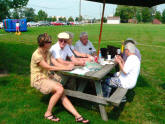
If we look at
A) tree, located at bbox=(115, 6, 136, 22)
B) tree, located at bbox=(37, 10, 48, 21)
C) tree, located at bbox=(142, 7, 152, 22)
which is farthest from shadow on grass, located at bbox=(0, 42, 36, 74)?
tree, located at bbox=(115, 6, 136, 22)

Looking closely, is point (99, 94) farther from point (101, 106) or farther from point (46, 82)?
point (46, 82)

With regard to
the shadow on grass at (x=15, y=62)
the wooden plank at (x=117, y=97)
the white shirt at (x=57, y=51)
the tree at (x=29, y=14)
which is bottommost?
the shadow on grass at (x=15, y=62)

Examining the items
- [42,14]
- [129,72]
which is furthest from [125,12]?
[129,72]

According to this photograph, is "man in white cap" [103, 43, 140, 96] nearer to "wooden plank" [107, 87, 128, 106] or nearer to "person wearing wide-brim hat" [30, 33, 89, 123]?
"wooden plank" [107, 87, 128, 106]

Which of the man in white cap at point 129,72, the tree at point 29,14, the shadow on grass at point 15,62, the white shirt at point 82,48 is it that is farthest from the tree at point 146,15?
the man in white cap at point 129,72

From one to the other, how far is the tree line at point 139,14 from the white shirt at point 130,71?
8987 centimetres

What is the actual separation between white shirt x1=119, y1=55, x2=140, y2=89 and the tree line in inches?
3538

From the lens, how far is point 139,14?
91.6m

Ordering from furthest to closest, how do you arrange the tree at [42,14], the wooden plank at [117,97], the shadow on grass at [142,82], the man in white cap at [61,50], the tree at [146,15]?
the tree at [146,15], the tree at [42,14], the shadow on grass at [142,82], the man in white cap at [61,50], the wooden plank at [117,97]

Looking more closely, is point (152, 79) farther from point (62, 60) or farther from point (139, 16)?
point (139, 16)

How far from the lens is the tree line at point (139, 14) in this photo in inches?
3423

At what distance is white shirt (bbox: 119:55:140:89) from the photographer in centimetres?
312

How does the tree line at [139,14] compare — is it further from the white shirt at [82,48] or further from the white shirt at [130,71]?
the white shirt at [130,71]

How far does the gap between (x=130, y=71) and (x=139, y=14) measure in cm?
9648
